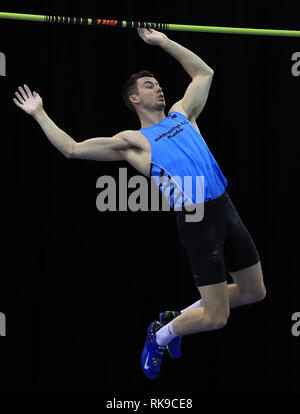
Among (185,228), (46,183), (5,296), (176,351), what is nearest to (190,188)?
(185,228)

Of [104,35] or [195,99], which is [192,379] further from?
[104,35]

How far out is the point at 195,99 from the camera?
10.6 feet

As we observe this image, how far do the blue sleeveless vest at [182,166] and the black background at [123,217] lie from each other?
0.94 m

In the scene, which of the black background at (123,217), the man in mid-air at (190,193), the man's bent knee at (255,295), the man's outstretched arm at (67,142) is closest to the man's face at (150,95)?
the man in mid-air at (190,193)

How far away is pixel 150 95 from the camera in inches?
127

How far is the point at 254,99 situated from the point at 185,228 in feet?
5.15

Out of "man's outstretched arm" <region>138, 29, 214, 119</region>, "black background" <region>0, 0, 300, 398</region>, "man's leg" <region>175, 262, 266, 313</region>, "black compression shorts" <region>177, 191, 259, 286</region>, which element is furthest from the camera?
"black background" <region>0, 0, 300, 398</region>

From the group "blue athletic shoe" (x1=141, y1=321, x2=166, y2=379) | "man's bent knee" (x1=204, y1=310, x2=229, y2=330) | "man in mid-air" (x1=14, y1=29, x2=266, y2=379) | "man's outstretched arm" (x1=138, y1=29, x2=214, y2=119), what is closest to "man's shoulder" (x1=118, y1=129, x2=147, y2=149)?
"man in mid-air" (x1=14, y1=29, x2=266, y2=379)

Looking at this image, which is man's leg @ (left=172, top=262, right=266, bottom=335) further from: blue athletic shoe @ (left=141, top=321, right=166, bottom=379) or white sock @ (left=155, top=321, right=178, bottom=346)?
blue athletic shoe @ (left=141, top=321, right=166, bottom=379)

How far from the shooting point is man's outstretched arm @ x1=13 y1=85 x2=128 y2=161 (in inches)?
118

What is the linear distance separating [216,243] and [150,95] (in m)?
0.85

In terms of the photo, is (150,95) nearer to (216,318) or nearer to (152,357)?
(216,318)

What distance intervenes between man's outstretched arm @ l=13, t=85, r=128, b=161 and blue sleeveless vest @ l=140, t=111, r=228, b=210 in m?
0.18

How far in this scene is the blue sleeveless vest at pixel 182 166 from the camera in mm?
3000
